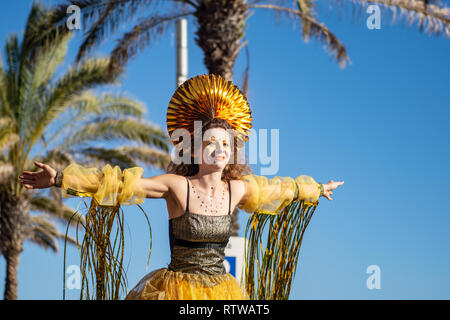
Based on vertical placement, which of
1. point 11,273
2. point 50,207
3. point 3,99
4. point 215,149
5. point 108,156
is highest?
point 3,99

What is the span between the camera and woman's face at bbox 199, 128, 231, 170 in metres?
4.23

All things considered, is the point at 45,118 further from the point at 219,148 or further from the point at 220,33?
the point at 219,148

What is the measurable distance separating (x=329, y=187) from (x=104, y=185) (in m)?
1.72

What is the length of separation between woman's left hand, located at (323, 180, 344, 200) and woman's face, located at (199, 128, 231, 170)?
2.82ft

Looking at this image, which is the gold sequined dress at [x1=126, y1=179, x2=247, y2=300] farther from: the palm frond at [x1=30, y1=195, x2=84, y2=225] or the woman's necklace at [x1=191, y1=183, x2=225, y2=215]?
the palm frond at [x1=30, y1=195, x2=84, y2=225]

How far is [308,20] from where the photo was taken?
10.2m

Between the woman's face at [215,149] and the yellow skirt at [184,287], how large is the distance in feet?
2.48

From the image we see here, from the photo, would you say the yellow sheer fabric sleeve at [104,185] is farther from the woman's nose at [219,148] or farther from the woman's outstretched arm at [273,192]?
the woman's outstretched arm at [273,192]

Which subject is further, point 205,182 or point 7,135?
point 7,135

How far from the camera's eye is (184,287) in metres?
3.96

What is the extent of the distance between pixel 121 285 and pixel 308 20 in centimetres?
707

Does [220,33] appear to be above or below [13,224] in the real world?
above

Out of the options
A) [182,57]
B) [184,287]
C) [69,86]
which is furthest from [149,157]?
[184,287]

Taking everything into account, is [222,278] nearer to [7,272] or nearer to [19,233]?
[19,233]
